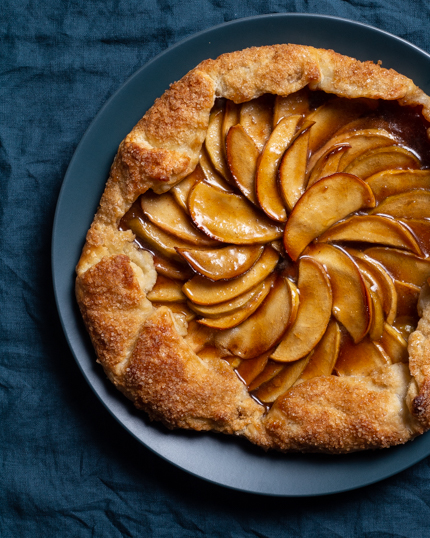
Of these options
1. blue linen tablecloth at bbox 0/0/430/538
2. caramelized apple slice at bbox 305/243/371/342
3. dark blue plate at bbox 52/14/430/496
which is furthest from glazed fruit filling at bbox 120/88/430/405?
blue linen tablecloth at bbox 0/0/430/538

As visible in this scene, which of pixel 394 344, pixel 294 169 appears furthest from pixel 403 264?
pixel 294 169

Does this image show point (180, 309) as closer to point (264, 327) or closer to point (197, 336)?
point (197, 336)

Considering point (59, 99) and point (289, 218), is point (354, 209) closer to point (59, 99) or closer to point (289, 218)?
point (289, 218)

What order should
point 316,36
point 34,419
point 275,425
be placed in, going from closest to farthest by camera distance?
point 275,425, point 316,36, point 34,419

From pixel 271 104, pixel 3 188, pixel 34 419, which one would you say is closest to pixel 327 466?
pixel 34 419

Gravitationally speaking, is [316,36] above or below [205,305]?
above

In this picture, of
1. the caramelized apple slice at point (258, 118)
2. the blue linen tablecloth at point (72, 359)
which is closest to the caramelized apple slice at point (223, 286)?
the caramelized apple slice at point (258, 118)

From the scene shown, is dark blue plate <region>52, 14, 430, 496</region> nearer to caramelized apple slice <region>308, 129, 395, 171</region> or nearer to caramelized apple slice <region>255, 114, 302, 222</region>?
caramelized apple slice <region>308, 129, 395, 171</region>
